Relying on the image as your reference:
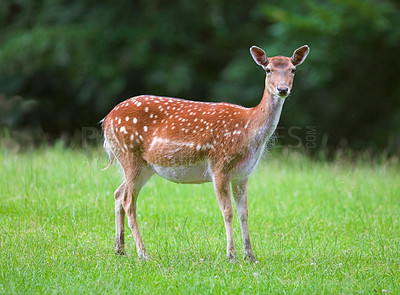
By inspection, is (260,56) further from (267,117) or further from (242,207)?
(242,207)

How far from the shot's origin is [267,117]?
550cm

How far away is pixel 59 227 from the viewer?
6.41 metres

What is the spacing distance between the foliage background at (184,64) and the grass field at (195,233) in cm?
407

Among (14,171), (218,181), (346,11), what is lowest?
(14,171)

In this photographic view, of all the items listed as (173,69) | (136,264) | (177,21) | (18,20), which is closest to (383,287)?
(136,264)

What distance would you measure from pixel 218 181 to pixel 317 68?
315 inches

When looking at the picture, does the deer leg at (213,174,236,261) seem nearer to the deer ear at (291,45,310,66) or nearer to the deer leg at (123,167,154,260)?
the deer leg at (123,167,154,260)

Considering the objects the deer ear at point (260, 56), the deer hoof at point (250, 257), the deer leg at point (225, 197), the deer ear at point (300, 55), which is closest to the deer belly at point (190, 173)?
the deer leg at point (225, 197)

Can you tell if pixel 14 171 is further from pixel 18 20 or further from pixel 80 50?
pixel 18 20

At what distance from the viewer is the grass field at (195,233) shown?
4.76 m

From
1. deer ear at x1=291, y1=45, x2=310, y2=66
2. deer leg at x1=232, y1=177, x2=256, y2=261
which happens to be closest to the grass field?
deer leg at x1=232, y1=177, x2=256, y2=261

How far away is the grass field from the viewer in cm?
476

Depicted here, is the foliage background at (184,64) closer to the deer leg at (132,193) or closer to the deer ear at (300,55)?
the deer ear at (300,55)

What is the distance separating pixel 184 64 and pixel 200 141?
881cm
